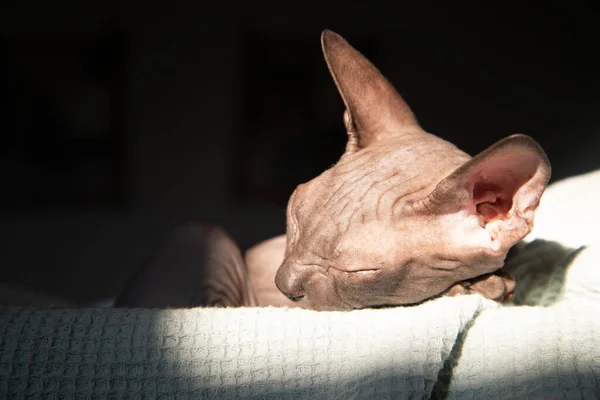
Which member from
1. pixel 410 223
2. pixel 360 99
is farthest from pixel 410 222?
pixel 360 99

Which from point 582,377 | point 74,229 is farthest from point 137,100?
point 582,377

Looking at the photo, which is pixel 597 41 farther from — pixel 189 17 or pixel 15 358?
pixel 15 358

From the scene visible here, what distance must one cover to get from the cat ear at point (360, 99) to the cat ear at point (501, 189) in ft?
1.18

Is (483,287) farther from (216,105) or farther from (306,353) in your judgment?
(216,105)

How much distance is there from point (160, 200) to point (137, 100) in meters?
0.62

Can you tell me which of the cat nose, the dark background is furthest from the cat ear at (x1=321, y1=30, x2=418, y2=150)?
the dark background

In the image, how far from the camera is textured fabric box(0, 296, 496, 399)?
0.99m

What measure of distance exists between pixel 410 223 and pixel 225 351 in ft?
1.16

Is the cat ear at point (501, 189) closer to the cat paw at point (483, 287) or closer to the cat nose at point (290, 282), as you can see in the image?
the cat paw at point (483, 287)

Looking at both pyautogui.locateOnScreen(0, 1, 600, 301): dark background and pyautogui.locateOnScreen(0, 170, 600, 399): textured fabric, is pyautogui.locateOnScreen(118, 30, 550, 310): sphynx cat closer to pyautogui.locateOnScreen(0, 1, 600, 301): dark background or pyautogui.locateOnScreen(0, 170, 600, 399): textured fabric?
pyautogui.locateOnScreen(0, 170, 600, 399): textured fabric

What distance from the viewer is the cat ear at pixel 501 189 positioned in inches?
36.9

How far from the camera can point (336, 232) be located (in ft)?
3.58

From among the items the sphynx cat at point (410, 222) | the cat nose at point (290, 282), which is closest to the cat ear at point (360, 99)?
the sphynx cat at point (410, 222)

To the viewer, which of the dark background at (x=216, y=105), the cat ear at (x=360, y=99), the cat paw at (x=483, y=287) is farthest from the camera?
the dark background at (x=216, y=105)
